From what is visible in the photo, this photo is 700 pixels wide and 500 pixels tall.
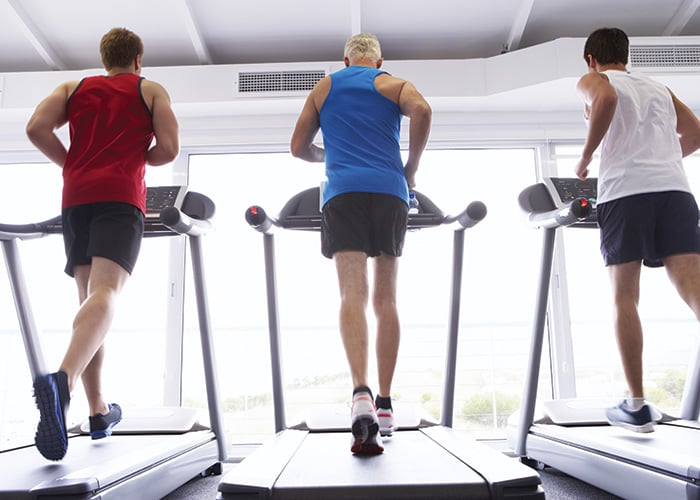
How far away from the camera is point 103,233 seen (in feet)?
5.95

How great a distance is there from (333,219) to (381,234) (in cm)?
17

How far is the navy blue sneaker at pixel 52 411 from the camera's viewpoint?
1.48 m

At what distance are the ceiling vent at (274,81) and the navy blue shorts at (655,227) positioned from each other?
7.60 feet

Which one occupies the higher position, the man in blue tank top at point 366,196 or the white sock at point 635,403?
the man in blue tank top at point 366,196

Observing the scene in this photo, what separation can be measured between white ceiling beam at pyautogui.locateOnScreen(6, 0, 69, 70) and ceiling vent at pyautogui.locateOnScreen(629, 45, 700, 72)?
3764 millimetres

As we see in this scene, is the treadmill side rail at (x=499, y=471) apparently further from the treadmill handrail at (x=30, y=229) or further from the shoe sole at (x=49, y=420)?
the treadmill handrail at (x=30, y=229)

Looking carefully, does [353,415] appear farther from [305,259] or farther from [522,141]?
[522,141]

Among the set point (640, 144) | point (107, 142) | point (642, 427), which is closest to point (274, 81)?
point (107, 142)

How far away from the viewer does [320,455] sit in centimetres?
180

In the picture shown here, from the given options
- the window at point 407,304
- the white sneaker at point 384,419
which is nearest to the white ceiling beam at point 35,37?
the window at point 407,304

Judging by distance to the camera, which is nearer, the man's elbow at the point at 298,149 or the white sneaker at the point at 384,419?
the white sneaker at the point at 384,419

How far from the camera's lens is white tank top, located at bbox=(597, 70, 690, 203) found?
196 cm

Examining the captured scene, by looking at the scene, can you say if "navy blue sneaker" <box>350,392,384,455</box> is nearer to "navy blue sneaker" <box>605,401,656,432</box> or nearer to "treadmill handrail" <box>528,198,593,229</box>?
"navy blue sneaker" <box>605,401,656,432</box>

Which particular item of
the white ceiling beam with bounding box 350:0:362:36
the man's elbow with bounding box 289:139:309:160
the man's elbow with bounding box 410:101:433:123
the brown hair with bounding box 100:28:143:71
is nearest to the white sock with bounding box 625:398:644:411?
the man's elbow with bounding box 410:101:433:123
